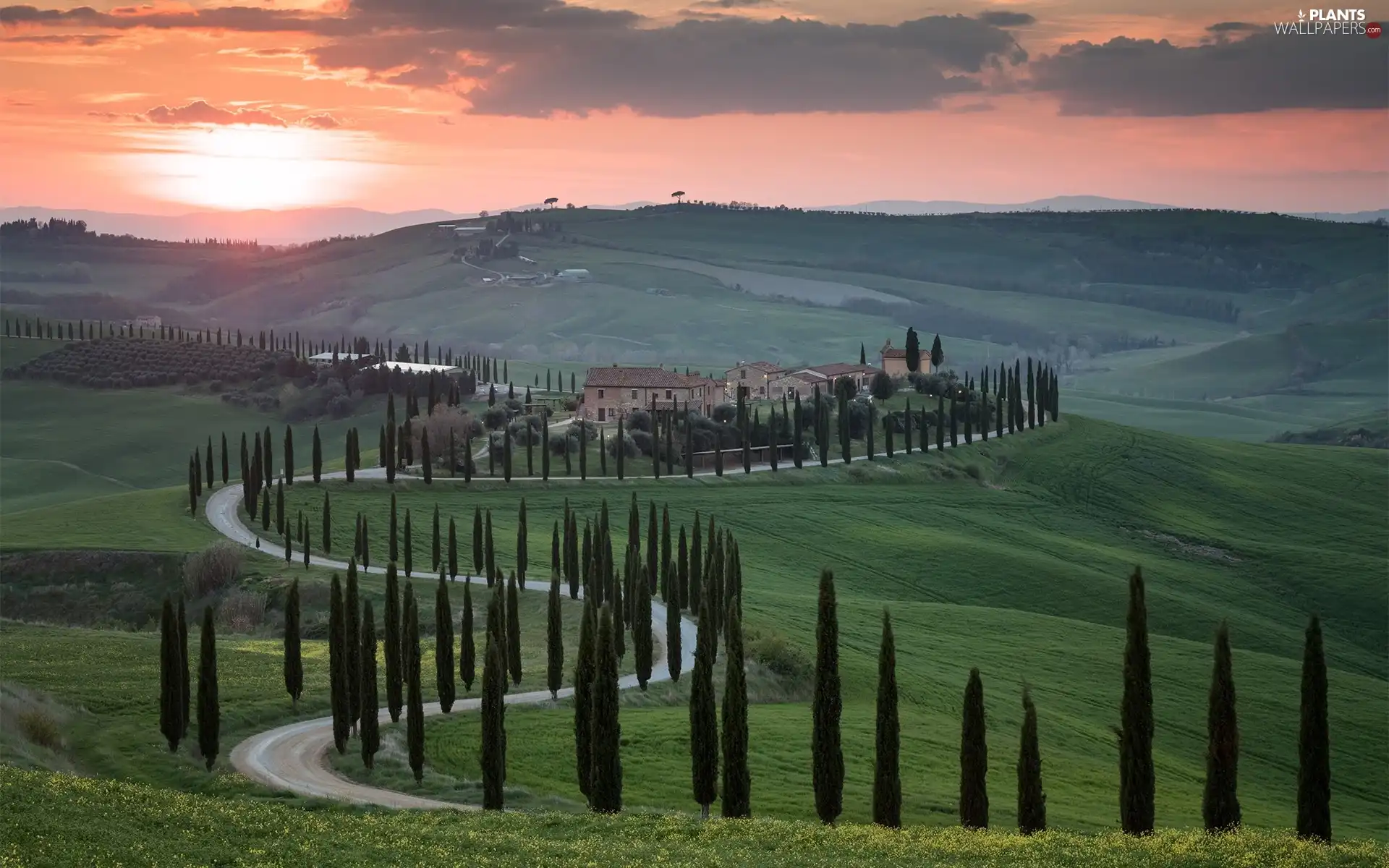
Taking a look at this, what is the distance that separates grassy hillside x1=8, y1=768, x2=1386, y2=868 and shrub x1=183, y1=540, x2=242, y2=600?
5550 cm

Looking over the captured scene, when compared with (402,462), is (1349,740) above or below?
below

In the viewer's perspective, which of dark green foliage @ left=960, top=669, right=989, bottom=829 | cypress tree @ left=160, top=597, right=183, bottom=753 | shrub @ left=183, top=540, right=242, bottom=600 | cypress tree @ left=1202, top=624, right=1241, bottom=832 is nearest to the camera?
cypress tree @ left=1202, top=624, right=1241, bottom=832

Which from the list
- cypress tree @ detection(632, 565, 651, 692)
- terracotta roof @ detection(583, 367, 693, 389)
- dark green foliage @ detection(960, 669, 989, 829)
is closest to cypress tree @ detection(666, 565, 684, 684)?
cypress tree @ detection(632, 565, 651, 692)

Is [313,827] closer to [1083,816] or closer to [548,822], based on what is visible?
[548,822]

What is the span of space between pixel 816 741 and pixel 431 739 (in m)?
16.5

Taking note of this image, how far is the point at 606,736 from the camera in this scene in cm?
4984

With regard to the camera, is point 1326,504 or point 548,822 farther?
point 1326,504

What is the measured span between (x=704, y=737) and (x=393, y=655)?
14.9 metres

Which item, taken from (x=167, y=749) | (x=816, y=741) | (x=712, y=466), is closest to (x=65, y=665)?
(x=167, y=749)

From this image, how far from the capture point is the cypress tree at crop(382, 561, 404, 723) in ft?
197

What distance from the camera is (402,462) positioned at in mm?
135750

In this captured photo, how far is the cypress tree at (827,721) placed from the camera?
49.9m

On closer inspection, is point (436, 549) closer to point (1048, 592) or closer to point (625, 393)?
point (1048, 592)

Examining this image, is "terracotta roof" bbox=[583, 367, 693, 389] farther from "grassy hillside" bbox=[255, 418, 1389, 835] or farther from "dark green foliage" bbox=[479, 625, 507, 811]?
"dark green foliage" bbox=[479, 625, 507, 811]
